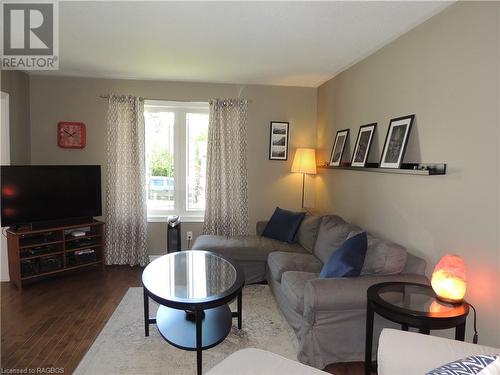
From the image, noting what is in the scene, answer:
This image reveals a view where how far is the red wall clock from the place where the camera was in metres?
4.21

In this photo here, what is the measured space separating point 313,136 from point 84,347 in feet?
12.2

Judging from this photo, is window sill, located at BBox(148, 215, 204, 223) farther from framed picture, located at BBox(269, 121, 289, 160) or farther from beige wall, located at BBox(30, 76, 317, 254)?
framed picture, located at BBox(269, 121, 289, 160)

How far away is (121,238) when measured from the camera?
4.34 meters

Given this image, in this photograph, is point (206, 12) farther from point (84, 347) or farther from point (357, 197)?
point (84, 347)

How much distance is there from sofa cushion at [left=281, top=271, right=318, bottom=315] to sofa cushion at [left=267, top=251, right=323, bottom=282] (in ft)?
0.62

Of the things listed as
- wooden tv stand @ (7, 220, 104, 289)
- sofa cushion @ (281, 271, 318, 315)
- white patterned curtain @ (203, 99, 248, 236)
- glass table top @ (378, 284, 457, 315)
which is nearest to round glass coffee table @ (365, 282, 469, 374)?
glass table top @ (378, 284, 457, 315)

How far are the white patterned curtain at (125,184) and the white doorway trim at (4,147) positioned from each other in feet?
3.57

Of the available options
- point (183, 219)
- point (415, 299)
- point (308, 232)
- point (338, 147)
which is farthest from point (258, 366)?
point (183, 219)

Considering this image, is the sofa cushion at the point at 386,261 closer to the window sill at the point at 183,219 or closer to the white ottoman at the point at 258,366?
the white ottoman at the point at 258,366

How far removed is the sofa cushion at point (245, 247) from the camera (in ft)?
11.6

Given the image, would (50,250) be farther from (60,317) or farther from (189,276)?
(189,276)

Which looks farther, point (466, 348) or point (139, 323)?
point (139, 323)

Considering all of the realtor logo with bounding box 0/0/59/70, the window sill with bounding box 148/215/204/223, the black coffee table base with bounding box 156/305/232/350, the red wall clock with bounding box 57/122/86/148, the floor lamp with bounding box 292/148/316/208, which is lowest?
the black coffee table base with bounding box 156/305/232/350

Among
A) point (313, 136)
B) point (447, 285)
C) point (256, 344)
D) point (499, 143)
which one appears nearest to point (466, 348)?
point (447, 285)
